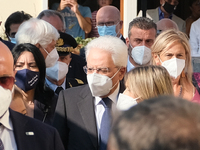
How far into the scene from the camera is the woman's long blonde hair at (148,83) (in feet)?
9.91

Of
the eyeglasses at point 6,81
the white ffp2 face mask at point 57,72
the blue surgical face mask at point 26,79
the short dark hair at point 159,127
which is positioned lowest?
the white ffp2 face mask at point 57,72

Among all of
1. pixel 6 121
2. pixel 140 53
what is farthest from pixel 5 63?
pixel 140 53

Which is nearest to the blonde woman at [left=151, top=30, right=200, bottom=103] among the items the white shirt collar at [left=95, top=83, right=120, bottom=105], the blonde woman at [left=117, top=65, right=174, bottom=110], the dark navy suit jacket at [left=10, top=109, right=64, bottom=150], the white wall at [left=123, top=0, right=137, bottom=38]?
the white shirt collar at [left=95, top=83, right=120, bottom=105]

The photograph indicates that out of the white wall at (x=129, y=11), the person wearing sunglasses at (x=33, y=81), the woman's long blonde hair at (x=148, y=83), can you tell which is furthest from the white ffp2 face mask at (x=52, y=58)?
the white wall at (x=129, y=11)

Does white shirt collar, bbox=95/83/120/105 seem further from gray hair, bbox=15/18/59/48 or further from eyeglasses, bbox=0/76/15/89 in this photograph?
gray hair, bbox=15/18/59/48

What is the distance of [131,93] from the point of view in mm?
3127

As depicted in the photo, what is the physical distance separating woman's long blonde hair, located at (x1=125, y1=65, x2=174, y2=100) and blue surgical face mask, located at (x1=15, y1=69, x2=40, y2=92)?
118 cm

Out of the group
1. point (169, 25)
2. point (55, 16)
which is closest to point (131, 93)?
point (55, 16)

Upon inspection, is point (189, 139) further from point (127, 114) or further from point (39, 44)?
point (39, 44)

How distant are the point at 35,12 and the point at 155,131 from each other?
24.5ft

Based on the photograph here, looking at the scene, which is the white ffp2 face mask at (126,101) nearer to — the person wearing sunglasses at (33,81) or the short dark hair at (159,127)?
the person wearing sunglasses at (33,81)

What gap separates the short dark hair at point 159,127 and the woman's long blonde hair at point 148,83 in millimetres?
1842

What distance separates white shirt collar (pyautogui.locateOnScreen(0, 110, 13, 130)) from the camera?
2.44 m

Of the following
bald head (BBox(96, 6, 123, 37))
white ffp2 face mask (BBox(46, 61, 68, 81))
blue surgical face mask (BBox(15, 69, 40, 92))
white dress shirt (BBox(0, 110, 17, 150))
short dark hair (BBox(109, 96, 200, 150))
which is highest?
short dark hair (BBox(109, 96, 200, 150))
